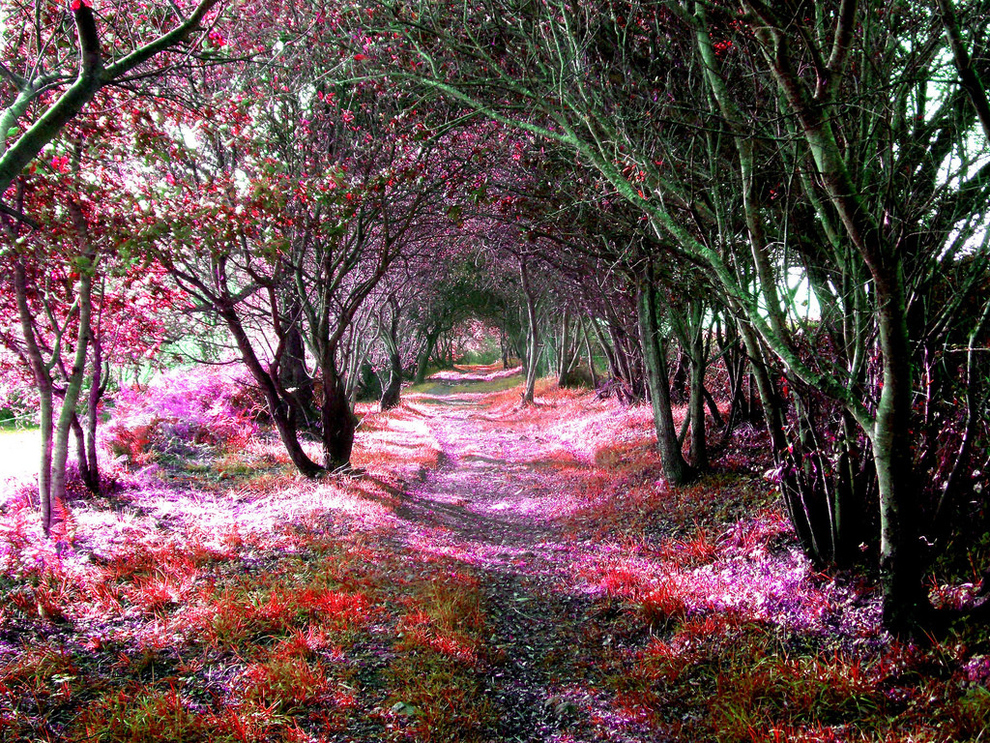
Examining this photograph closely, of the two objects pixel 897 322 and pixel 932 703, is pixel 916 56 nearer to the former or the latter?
pixel 897 322

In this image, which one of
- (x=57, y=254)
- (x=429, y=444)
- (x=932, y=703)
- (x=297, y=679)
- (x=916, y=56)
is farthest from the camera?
(x=429, y=444)

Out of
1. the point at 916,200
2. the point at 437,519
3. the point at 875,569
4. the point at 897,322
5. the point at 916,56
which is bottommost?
the point at 437,519

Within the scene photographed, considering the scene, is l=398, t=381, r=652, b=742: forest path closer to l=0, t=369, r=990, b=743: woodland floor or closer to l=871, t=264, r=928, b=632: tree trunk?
l=0, t=369, r=990, b=743: woodland floor

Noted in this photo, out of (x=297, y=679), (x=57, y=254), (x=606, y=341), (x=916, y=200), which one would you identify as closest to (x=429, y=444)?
(x=606, y=341)

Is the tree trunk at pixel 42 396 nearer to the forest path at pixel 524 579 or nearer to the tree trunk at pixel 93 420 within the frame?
the tree trunk at pixel 93 420

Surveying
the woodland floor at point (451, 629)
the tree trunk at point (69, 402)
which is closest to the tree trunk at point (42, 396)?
the tree trunk at point (69, 402)

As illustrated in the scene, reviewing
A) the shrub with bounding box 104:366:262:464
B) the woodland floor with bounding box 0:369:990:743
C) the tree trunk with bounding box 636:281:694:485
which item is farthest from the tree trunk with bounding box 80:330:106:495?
the tree trunk with bounding box 636:281:694:485

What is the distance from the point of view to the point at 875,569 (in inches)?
174

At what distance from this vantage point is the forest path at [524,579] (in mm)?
3676

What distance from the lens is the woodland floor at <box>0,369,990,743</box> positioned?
132 inches

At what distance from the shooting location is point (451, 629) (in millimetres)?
4562

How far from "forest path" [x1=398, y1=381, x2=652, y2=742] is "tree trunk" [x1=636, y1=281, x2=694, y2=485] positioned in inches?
72.8

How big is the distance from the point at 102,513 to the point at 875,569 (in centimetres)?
787

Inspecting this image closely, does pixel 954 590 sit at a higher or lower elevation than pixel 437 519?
higher
